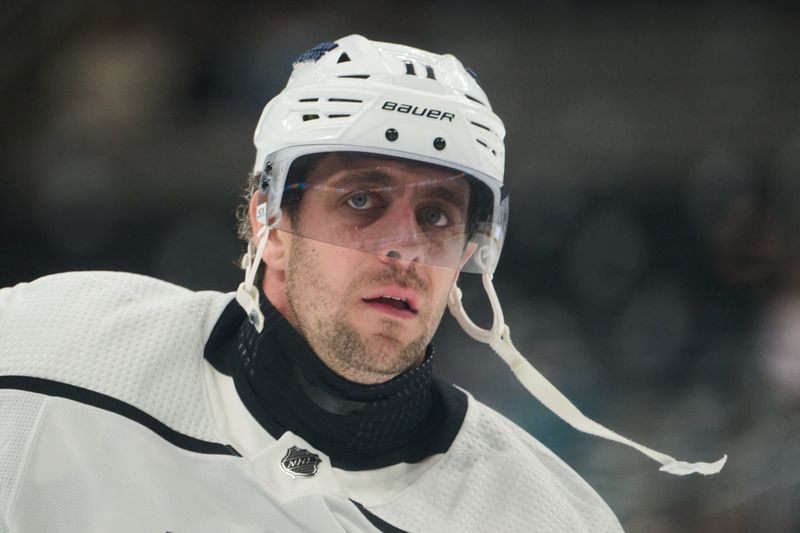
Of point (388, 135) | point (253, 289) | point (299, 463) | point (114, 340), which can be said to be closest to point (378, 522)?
point (299, 463)

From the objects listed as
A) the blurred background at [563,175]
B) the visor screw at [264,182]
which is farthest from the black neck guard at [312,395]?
the blurred background at [563,175]

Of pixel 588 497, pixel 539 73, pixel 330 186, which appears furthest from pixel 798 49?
pixel 330 186

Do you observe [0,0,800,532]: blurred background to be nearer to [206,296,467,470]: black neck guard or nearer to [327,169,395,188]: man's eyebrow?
[206,296,467,470]: black neck guard

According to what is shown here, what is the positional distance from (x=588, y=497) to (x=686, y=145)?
1937 mm

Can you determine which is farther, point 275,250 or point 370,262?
point 275,250

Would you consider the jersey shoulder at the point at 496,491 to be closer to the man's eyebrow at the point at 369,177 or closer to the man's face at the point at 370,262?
the man's face at the point at 370,262

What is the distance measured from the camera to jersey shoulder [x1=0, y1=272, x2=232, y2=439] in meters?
1.81

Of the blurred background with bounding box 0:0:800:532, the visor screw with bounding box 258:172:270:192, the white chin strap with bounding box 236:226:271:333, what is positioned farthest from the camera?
the blurred background with bounding box 0:0:800:532

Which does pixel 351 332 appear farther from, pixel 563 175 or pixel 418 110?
pixel 563 175

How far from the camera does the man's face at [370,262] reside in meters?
1.82

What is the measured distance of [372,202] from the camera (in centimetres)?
185

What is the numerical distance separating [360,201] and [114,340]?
0.54m

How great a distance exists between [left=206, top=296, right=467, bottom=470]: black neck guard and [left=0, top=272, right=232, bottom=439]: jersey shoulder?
0.07 m

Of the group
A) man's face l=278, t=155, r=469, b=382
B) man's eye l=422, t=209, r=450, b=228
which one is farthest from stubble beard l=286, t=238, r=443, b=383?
man's eye l=422, t=209, r=450, b=228
